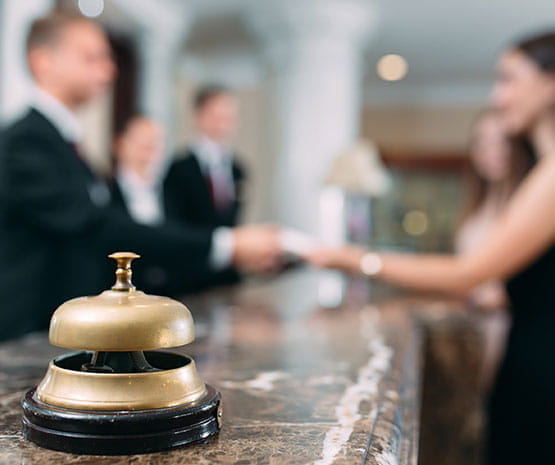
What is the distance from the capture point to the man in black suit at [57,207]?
7.43ft

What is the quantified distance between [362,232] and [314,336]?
6579mm

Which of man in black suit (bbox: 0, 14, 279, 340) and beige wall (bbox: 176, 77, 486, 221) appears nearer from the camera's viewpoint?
man in black suit (bbox: 0, 14, 279, 340)

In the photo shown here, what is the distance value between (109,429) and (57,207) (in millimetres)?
1682

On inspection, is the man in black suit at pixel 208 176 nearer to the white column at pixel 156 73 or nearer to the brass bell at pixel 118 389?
the white column at pixel 156 73

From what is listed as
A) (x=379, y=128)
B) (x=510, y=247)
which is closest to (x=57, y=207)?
(x=510, y=247)

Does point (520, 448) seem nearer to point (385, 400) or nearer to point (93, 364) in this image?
point (385, 400)

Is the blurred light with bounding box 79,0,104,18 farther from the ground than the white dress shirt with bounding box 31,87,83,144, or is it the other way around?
the blurred light with bounding box 79,0,104,18

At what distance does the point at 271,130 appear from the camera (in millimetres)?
8305

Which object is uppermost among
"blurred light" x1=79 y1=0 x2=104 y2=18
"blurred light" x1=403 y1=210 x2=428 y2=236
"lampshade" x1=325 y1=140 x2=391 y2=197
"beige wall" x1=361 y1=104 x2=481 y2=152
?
"blurred light" x1=79 y1=0 x2=104 y2=18

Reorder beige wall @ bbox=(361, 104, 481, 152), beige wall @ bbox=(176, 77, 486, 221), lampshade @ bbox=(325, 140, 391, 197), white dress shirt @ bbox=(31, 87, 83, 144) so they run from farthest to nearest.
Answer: beige wall @ bbox=(361, 104, 481, 152)
beige wall @ bbox=(176, 77, 486, 221)
lampshade @ bbox=(325, 140, 391, 197)
white dress shirt @ bbox=(31, 87, 83, 144)

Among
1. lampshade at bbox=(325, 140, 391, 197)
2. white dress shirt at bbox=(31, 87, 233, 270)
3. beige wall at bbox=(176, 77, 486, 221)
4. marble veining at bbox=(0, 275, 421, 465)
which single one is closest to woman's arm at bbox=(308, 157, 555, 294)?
marble veining at bbox=(0, 275, 421, 465)

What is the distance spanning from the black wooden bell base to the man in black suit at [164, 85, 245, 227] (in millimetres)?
3930

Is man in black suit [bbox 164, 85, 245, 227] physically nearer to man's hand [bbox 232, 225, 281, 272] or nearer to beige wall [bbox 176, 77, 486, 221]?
man's hand [bbox 232, 225, 281, 272]

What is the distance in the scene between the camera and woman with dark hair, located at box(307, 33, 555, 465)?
6.20ft
